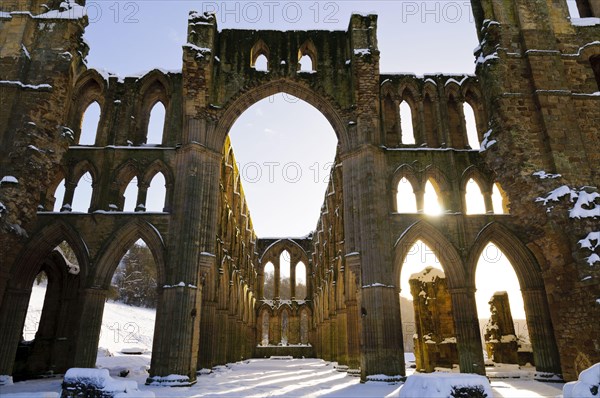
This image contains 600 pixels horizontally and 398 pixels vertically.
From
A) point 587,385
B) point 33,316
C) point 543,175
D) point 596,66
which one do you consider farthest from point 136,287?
point 587,385

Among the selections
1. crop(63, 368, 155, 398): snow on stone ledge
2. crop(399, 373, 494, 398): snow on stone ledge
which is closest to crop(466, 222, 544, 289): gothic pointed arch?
crop(399, 373, 494, 398): snow on stone ledge

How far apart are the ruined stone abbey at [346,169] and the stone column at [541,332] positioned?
0.19 ft

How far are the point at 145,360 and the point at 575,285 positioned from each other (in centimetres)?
1954

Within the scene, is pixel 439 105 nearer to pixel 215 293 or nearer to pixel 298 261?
pixel 215 293

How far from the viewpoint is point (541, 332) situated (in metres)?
14.5

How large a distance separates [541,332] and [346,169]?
891 cm

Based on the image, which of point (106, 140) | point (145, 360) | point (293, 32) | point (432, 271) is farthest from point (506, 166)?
point (145, 360)

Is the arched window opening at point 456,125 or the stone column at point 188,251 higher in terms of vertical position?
the arched window opening at point 456,125

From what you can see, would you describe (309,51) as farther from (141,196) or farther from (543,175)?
(543,175)

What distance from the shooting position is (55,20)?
619 inches

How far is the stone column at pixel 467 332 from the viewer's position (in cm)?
1409

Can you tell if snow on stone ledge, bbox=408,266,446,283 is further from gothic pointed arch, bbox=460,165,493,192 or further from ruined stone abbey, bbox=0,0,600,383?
gothic pointed arch, bbox=460,165,493,192

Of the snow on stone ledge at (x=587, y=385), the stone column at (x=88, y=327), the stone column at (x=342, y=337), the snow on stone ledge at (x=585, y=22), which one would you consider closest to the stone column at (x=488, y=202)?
the snow on stone ledge at (x=585, y=22)

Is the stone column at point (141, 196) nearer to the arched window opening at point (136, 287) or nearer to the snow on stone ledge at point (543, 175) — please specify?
the snow on stone ledge at point (543, 175)
